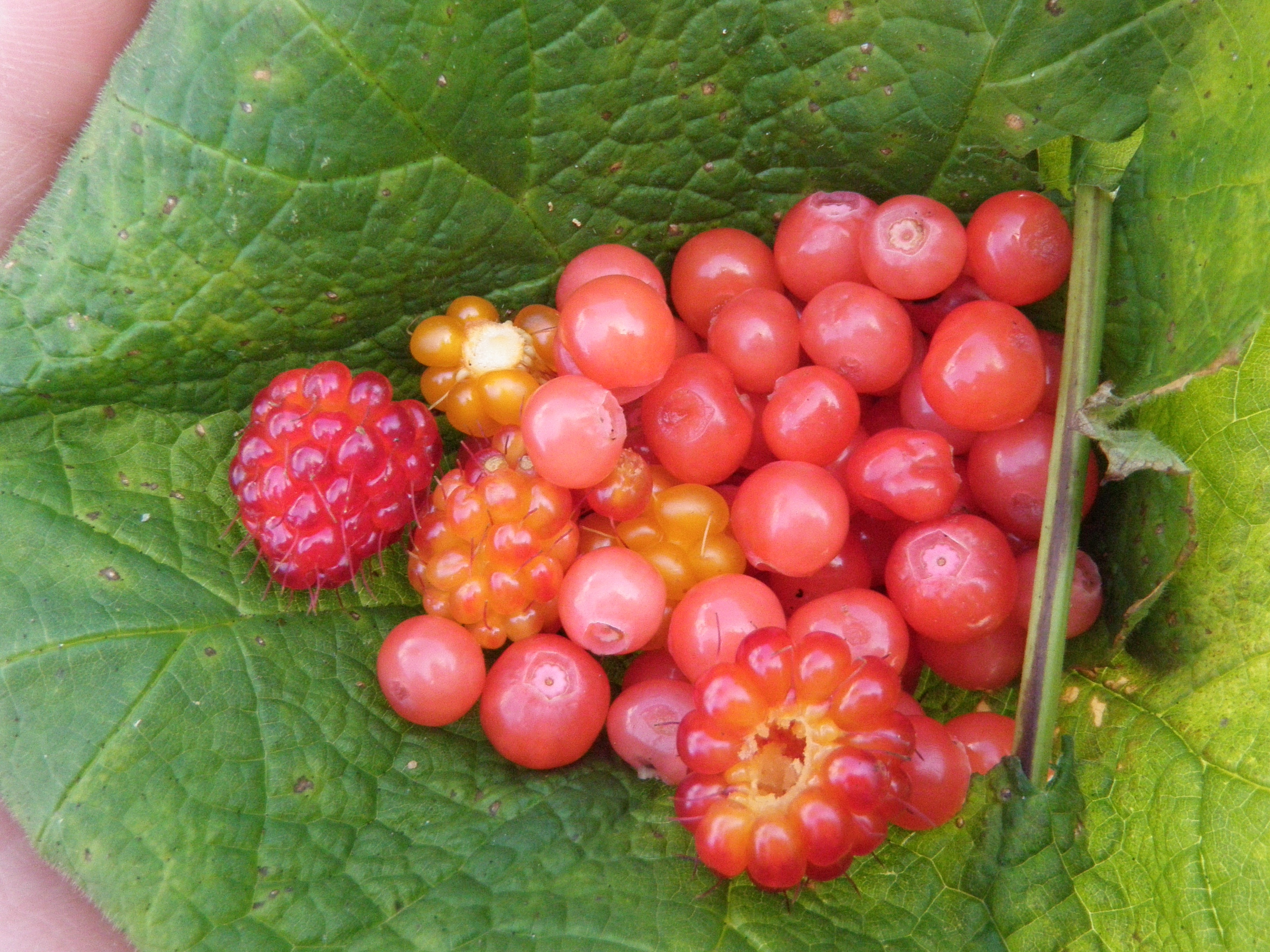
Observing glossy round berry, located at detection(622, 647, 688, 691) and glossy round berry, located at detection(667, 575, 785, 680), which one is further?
glossy round berry, located at detection(622, 647, 688, 691)

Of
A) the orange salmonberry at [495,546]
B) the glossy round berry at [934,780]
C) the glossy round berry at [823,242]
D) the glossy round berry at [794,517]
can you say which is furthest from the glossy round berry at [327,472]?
the glossy round berry at [934,780]

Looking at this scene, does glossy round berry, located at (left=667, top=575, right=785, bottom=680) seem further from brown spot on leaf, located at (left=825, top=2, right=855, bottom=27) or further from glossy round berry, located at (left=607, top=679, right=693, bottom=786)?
brown spot on leaf, located at (left=825, top=2, right=855, bottom=27)

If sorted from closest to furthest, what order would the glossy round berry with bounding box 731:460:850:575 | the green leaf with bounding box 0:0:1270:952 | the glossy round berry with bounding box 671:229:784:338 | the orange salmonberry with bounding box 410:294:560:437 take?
1. the green leaf with bounding box 0:0:1270:952
2. the glossy round berry with bounding box 731:460:850:575
3. the orange salmonberry with bounding box 410:294:560:437
4. the glossy round berry with bounding box 671:229:784:338

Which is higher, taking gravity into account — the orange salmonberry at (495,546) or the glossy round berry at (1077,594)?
the orange salmonberry at (495,546)

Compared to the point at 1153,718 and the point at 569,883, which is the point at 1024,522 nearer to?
the point at 1153,718

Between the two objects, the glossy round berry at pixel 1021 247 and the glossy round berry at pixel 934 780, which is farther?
the glossy round berry at pixel 1021 247

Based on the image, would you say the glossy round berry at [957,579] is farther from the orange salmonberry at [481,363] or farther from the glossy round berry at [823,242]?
the orange salmonberry at [481,363]

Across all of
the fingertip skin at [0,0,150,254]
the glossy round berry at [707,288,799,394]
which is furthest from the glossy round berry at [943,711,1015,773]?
the fingertip skin at [0,0,150,254]
